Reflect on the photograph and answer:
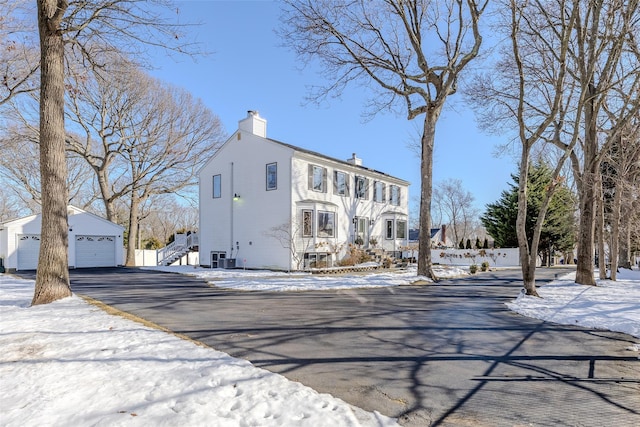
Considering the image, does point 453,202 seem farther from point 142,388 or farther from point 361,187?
point 142,388

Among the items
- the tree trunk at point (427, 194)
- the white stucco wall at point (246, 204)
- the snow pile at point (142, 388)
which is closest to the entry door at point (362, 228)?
the white stucco wall at point (246, 204)

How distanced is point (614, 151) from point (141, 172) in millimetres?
29441

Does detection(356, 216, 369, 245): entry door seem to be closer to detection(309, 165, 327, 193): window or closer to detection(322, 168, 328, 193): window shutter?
detection(322, 168, 328, 193): window shutter

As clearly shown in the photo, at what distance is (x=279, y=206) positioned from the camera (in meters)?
19.1

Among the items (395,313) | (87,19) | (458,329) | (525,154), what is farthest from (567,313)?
(87,19)

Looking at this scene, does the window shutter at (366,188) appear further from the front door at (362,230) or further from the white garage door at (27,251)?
the white garage door at (27,251)

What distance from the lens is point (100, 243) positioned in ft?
76.6

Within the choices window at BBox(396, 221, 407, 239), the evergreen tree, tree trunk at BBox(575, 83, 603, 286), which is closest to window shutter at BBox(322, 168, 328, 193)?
window at BBox(396, 221, 407, 239)

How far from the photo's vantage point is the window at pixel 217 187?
2239 centimetres

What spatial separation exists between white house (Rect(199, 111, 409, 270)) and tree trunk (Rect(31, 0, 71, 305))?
10.8m

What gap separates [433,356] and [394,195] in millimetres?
22934

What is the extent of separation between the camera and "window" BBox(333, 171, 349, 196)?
21750 mm

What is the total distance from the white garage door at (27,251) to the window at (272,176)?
1312cm

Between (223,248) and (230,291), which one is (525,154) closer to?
(230,291)
